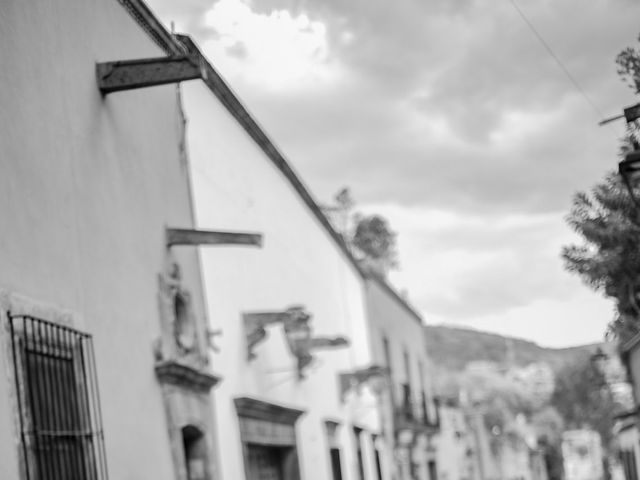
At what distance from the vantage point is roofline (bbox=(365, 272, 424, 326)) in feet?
81.7

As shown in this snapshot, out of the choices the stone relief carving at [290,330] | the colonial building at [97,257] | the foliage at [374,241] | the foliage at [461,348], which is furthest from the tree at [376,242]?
the foliage at [461,348]

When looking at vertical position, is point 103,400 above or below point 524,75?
below

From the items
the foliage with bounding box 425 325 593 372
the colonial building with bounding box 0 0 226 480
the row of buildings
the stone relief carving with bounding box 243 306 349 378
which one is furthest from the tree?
the foliage with bounding box 425 325 593 372

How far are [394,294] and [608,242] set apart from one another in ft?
55.7

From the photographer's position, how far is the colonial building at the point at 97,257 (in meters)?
6.99

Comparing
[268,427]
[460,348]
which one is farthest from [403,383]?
[460,348]

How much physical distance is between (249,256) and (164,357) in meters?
4.49

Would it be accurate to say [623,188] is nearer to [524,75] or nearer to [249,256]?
[524,75]

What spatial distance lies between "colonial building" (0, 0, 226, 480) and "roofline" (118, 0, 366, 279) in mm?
41

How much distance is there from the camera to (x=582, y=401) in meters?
43.7

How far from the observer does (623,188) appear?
10.6 meters

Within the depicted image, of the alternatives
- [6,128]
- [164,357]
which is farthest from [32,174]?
[164,357]

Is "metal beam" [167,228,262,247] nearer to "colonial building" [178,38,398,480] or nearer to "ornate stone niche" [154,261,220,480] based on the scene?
"ornate stone niche" [154,261,220,480]

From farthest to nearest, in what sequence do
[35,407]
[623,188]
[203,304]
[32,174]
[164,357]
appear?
1. [203,304]
2. [623,188]
3. [164,357]
4. [32,174]
5. [35,407]
